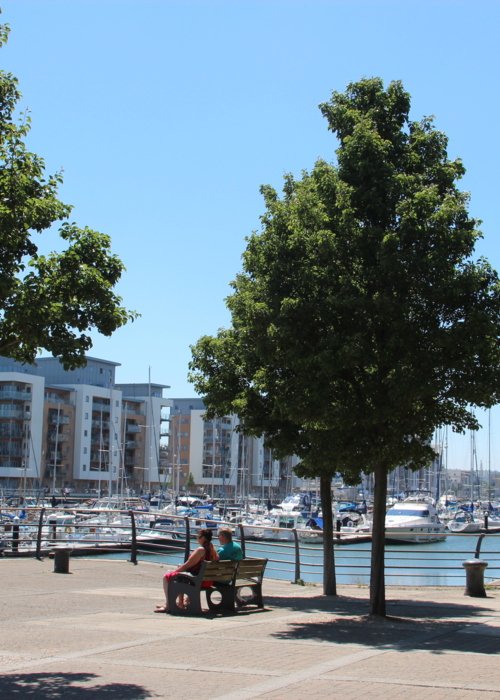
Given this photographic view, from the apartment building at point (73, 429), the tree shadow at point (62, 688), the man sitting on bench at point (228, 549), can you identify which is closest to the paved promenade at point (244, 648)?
the tree shadow at point (62, 688)

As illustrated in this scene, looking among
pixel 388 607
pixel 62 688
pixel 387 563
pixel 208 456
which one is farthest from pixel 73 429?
pixel 62 688

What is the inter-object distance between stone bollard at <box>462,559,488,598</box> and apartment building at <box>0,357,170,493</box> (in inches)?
3317

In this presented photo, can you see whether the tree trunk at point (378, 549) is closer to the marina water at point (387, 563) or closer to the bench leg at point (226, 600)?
the bench leg at point (226, 600)

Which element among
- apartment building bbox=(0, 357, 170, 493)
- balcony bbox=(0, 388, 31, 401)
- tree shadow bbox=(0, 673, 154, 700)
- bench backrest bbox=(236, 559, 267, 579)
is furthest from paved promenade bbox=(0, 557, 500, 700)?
balcony bbox=(0, 388, 31, 401)

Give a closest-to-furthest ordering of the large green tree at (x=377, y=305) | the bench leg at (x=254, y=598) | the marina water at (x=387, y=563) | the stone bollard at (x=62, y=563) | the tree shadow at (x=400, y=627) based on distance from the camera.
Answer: the tree shadow at (x=400, y=627) → the large green tree at (x=377, y=305) → the bench leg at (x=254, y=598) → the stone bollard at (x=62, y=563) → the marina water at (x=387, y=563)

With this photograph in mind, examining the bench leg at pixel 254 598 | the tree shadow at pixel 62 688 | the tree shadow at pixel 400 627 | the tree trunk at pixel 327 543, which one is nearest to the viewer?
Result: the tree shadow at pixel 62 688

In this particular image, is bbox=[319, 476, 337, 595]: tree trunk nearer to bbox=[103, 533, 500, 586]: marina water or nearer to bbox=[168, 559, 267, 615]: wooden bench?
bbox=[103, 533, 500, 586]: marina water

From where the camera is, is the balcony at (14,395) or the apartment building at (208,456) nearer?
the balcony at (14,395)

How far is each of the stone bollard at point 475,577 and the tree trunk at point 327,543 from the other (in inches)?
103

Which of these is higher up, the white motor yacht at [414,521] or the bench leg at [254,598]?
the bench leg at [254,598]

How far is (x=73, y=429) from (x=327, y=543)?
342ft

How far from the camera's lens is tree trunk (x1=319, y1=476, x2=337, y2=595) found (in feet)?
61.1

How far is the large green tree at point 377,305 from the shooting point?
43.9 feet

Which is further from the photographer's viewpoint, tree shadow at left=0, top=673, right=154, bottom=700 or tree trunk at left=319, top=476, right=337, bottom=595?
tree trunk at left=319, top=476, right=337, bottom=595
